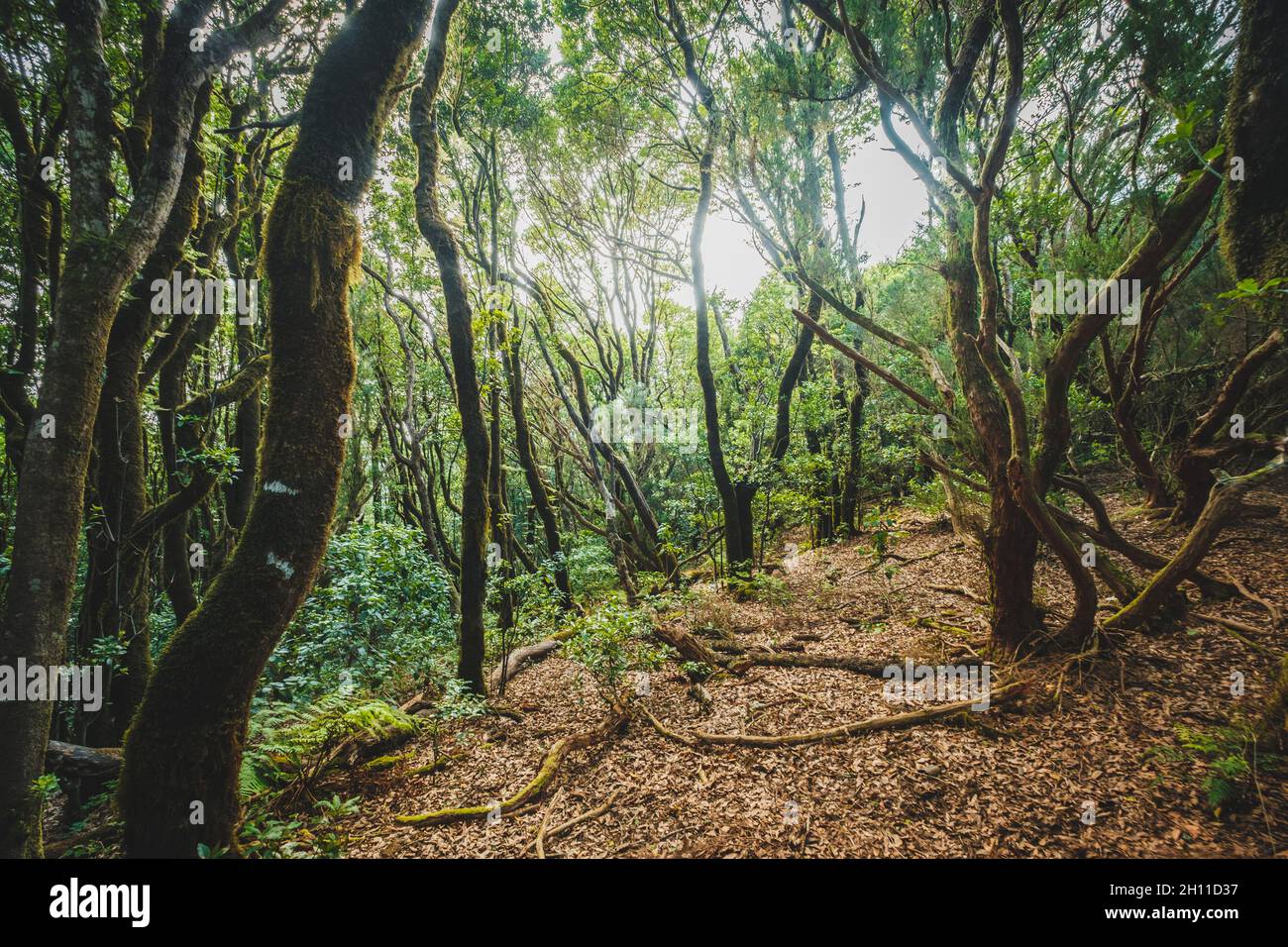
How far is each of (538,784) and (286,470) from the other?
3408mm

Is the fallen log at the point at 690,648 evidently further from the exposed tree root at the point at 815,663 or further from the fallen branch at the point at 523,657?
the fallen branch at the point at 523,657

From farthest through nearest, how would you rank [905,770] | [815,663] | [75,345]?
[815,663]
[905,770]
[75,345]

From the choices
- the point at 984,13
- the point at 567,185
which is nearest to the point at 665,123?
the point at 567,185

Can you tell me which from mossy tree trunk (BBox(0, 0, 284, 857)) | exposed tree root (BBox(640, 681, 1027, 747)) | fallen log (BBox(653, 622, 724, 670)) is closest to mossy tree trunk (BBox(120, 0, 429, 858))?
mossy tree trunk (BBox(0, 0, 284, 857))

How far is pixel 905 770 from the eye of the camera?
3.64 metres

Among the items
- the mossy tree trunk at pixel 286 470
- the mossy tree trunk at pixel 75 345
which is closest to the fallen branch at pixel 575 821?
the mossy tree trunk at pixel 286 470

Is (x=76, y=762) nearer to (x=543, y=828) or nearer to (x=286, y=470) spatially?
(x=286, y=470)

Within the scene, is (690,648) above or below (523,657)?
above

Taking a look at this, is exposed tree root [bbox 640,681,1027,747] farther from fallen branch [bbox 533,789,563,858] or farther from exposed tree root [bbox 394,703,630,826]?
fallen branch [bbox 533,789,563,858]


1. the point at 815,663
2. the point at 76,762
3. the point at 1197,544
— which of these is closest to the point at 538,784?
the point at 815,663

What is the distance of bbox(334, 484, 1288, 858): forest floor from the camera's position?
293cm

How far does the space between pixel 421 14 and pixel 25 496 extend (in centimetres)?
455

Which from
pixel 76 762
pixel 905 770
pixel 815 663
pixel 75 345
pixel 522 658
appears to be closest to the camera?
pixel 75 345
